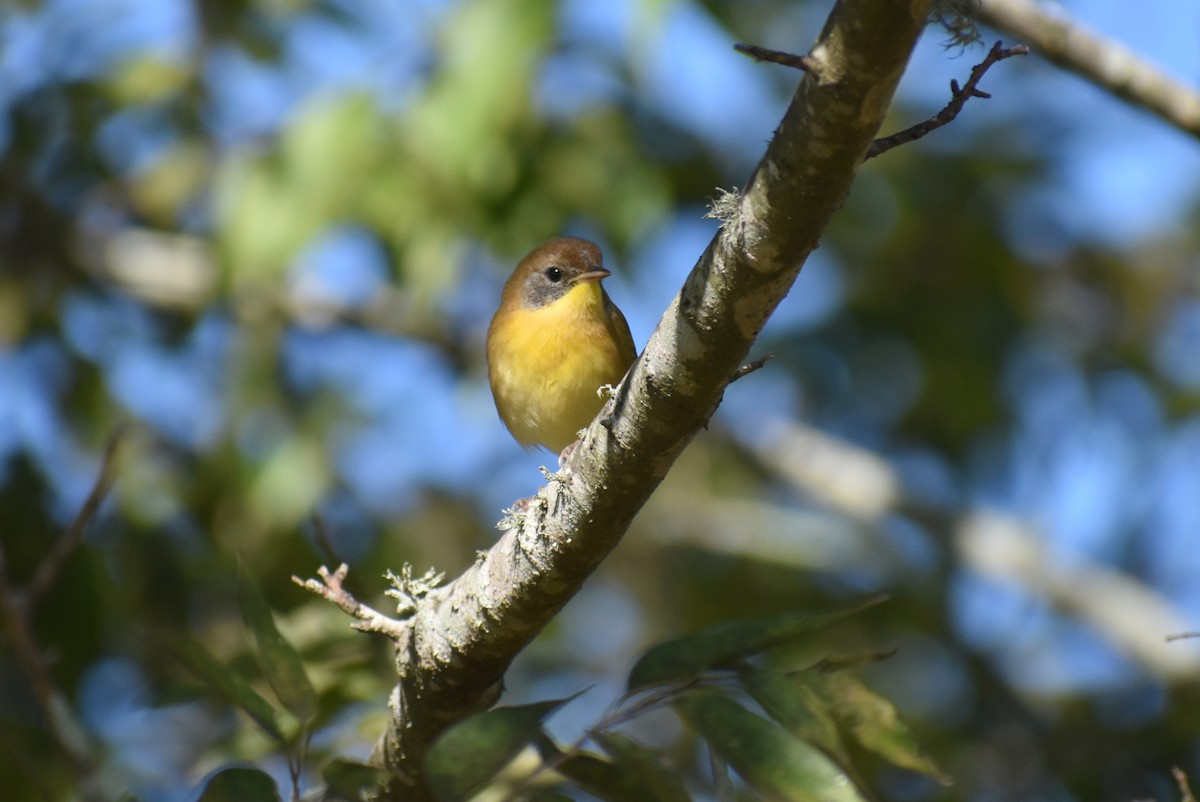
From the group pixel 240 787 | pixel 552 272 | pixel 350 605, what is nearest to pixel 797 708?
pixel 240 787

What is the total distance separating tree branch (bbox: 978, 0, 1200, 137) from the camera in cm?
486

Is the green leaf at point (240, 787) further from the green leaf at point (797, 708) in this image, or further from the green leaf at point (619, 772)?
the green leaf at point (797, 708)

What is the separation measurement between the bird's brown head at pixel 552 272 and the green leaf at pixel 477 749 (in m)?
3.34

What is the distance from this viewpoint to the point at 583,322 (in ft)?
17.5

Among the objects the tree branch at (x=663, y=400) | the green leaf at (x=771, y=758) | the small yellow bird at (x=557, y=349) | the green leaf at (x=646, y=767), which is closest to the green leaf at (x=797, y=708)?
the green leaf at (x=771, y=758)

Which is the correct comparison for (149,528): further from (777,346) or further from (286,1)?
(777,346)

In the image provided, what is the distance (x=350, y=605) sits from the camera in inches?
143

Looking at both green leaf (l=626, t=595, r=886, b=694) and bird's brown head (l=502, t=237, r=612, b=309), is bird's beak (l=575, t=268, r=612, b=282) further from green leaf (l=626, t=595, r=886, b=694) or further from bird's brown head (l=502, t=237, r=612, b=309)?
green leaf (l=626, t=595, r=886, b=694)

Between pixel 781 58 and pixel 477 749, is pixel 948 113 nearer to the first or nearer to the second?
pixel 781 58

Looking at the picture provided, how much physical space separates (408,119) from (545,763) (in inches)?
157

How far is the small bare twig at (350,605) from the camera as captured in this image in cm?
356

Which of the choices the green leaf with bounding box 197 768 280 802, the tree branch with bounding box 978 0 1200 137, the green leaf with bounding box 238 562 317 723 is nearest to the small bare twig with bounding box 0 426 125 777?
the green leaf with bounding box 238 562 317 723

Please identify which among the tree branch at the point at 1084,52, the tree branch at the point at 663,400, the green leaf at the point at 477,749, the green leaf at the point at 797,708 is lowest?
the green leaf at the point at 477,749

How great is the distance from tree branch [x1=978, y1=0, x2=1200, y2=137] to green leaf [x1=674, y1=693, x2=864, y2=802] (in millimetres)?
3323
